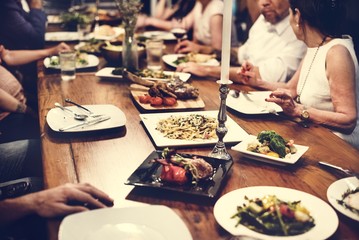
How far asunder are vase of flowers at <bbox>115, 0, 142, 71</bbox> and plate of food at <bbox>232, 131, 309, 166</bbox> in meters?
1.23

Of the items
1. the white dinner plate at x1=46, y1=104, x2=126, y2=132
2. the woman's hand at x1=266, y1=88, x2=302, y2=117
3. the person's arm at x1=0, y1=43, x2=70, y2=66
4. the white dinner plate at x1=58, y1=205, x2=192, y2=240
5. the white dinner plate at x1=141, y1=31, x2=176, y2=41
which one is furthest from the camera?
the white dinner plate at x1=141, y1=31, x2=176, y2=41

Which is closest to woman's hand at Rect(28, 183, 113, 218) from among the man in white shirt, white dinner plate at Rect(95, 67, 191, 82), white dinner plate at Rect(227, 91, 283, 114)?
white dinner plate at Rect(227, 91, 283, 114)

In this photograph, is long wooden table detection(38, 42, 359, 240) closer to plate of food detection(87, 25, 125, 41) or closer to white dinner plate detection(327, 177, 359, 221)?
white dinner plate detection(327, 177, 359, 221)

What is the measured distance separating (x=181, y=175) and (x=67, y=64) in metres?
1.43

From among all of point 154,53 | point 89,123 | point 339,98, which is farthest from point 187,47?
point 89,123

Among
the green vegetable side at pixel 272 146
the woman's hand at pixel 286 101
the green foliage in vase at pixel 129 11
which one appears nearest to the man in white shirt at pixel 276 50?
the green foliage in vase at pixel 129 11

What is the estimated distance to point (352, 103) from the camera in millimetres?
2018

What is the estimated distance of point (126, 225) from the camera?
1.07 metres

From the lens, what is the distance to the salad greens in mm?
Answer: 1038

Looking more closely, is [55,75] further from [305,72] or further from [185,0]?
[185,0]

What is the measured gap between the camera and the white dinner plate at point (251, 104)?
1.96 meters

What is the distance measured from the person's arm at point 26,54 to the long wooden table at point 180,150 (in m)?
0.95

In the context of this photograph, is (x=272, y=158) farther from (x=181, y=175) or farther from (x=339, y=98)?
(x=339, y=98)

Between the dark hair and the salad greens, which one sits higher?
the dark hair
